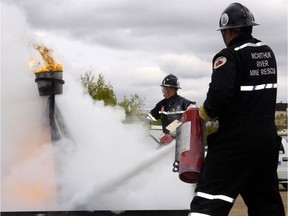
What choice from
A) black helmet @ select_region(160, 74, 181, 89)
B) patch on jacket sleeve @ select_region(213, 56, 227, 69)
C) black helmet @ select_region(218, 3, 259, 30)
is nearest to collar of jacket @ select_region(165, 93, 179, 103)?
black helmet @ select_region(160, 74, 181, 89)

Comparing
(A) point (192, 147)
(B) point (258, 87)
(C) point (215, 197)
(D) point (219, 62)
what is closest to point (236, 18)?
(D) point (219, 62)

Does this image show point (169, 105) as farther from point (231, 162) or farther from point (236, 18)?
point (231, 162)

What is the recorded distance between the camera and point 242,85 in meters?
4.33

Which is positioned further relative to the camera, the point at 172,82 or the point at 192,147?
the point at 172,82

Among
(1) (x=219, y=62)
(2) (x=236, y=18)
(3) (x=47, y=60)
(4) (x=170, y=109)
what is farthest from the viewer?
(4) (x=170, y=109)

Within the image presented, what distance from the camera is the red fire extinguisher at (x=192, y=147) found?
452 cm

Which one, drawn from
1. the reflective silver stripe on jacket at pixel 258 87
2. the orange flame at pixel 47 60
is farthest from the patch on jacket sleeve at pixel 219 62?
the orange flame at pixel 47 60

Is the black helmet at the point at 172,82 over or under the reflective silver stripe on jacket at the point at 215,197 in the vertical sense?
over

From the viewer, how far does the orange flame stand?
6824 mm

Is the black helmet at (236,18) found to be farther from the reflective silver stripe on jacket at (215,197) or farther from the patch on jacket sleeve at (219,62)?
the reflective silver stripe on jacket at (215,197)

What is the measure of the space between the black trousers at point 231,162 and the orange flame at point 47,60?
291 centimetres

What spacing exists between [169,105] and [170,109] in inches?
2.5

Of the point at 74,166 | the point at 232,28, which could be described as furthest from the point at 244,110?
the point at 74,166

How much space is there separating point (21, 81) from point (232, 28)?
344 cm
